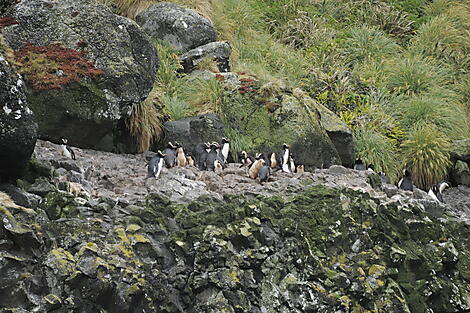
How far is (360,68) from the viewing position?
16734 mm

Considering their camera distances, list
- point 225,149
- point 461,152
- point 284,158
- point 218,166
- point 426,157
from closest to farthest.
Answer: point 218,166 < point 284,158 < point 225,149 < point 426,157 < point 461,152

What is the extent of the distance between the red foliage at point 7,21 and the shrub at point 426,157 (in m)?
7.55

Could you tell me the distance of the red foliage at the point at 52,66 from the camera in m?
9.48

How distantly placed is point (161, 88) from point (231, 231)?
7265 mm

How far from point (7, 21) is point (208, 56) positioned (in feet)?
16.7

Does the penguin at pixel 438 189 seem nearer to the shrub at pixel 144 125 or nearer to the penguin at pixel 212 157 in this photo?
the penguin at pixel 212 157

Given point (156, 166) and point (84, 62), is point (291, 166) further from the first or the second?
point (84, 62)

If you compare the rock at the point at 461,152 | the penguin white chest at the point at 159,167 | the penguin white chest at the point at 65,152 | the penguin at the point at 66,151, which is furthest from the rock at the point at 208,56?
the penguin white chest at the point at 159,167

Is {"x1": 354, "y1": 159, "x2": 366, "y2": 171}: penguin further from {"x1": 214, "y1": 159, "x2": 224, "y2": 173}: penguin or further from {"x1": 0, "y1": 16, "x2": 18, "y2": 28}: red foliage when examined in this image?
{"x1": 0, "y1": 16, "x2": 18, "y2": 28}: red foliage

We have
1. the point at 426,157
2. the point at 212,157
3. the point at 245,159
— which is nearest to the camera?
the point at 212,157

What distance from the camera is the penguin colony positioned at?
8.45m

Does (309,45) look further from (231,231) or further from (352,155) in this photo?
(231,231)

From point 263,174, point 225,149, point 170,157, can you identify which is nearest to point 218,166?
point 170,157

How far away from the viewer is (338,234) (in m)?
6.69
